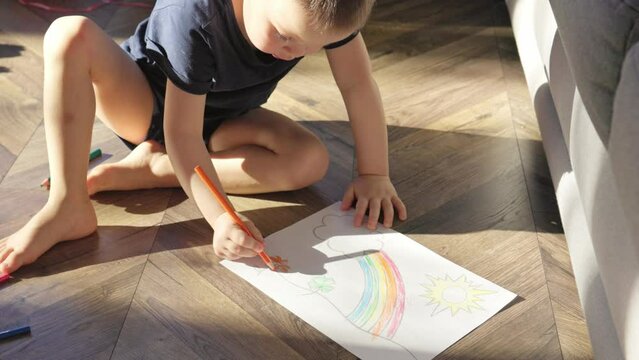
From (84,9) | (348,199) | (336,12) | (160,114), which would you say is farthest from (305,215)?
(84,9)

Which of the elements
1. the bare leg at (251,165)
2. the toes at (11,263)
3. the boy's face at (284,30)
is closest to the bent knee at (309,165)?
the bare leg at (251,165)

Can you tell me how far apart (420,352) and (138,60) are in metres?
0.61

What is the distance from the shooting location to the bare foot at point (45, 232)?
1053mm

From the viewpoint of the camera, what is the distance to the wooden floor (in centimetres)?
95

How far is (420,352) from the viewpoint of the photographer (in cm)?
Result: 92

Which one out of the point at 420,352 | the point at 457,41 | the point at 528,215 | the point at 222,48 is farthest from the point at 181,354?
the point at 457,41

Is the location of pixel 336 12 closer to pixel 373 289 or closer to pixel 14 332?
pixel 373 289

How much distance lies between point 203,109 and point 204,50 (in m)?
0.08

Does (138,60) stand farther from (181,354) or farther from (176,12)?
(181,354)

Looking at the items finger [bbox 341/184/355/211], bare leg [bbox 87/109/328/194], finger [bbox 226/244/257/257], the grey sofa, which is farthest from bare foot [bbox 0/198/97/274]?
the grey sofa

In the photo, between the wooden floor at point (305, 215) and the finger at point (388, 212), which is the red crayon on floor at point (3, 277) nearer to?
the wooden floor at point (305, 215)

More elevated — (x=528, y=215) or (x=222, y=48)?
(x=222, y=48)

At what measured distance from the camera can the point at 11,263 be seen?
1.04 metres

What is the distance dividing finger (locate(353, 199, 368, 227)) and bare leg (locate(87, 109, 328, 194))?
0.10m
